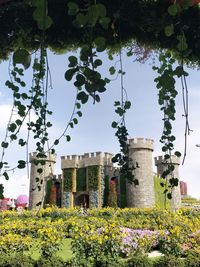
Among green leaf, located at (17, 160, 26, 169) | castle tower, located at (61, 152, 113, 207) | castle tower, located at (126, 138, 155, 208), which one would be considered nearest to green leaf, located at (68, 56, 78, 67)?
green leaf, located at (17, 160, 26, 169)

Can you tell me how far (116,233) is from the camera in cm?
857

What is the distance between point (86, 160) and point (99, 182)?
231 centimetres

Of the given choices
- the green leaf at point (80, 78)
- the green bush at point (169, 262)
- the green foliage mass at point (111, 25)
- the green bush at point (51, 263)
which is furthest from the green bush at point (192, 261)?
the green leaf at point (80, 78)

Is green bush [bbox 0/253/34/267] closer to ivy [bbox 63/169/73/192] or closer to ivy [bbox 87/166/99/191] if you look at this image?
ivy [bbox 87/166/99/191]

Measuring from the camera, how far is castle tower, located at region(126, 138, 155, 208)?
24.8m

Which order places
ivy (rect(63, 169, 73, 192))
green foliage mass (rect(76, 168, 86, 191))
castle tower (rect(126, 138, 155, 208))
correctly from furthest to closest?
ivy (rect(63, 169, 73, 192)) < green foliage mass (rect(76, 168, 86, 191)) < castle tower (rect(126, 138, 155, 208))

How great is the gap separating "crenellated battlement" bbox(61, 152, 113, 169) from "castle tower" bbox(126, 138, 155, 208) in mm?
2636

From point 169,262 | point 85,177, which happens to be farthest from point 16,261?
point 85,177

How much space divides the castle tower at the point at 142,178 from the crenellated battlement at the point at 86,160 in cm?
264

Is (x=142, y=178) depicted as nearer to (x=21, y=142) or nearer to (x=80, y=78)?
(x=21, y=142)

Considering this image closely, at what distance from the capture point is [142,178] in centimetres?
2511

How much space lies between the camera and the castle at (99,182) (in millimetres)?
25188

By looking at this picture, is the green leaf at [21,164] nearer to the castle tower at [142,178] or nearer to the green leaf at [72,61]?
the green leaf at [72,61]

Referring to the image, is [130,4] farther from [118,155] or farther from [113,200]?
[113,200]
